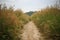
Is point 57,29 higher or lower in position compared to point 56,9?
lower

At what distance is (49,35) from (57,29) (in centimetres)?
39

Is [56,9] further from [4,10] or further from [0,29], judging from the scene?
[0,29]

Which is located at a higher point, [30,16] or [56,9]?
[30,16]

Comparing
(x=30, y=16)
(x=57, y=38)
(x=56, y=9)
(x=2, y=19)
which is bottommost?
(x=57, y=38)

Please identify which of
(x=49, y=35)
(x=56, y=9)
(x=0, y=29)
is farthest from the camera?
(x=56, y=9)

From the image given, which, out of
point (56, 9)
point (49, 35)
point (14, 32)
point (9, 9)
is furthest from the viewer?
point (56, 9)

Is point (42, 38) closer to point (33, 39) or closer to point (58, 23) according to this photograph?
point (33, 39)

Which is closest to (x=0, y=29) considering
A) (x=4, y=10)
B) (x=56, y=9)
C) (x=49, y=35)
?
(x=4, y=10)

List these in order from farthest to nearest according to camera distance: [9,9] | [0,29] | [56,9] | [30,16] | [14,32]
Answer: [30,16], [56,9], [9,9], [14,32], [0,29]

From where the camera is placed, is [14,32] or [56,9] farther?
[56,9]

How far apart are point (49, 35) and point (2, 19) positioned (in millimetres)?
1646

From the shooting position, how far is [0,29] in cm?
Answer: 574

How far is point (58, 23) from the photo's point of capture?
6.59m

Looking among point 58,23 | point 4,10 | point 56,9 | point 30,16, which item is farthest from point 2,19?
point 30,16
